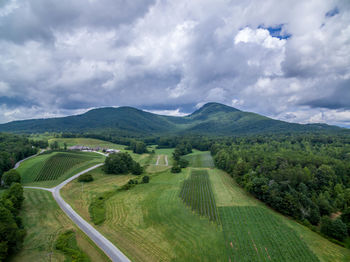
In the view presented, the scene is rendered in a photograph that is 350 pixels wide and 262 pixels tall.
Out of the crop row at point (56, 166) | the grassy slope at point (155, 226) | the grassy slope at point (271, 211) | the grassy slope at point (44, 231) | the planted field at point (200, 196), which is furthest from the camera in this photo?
the crop row at point (56, 166)

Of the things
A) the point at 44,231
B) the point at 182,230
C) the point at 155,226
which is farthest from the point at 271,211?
the point at 44,231

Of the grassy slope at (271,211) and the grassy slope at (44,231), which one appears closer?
the grassy slope at (44,231)

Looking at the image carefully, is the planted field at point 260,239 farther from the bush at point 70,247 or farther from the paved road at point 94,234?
the bush at point 70,247

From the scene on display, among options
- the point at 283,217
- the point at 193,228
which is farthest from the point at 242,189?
the point at 193,228

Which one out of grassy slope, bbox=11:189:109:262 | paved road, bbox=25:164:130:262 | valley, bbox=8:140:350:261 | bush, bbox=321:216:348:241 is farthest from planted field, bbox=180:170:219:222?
grassy slope, bbox=11:189:109:262

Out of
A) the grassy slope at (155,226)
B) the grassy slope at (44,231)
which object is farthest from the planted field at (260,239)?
the grassy slope at (44,231)

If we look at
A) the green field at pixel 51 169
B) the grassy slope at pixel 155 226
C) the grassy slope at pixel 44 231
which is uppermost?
the green field at pixel 51 169

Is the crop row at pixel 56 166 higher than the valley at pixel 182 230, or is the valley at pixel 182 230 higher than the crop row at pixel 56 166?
the crop row at pixel 56 166
